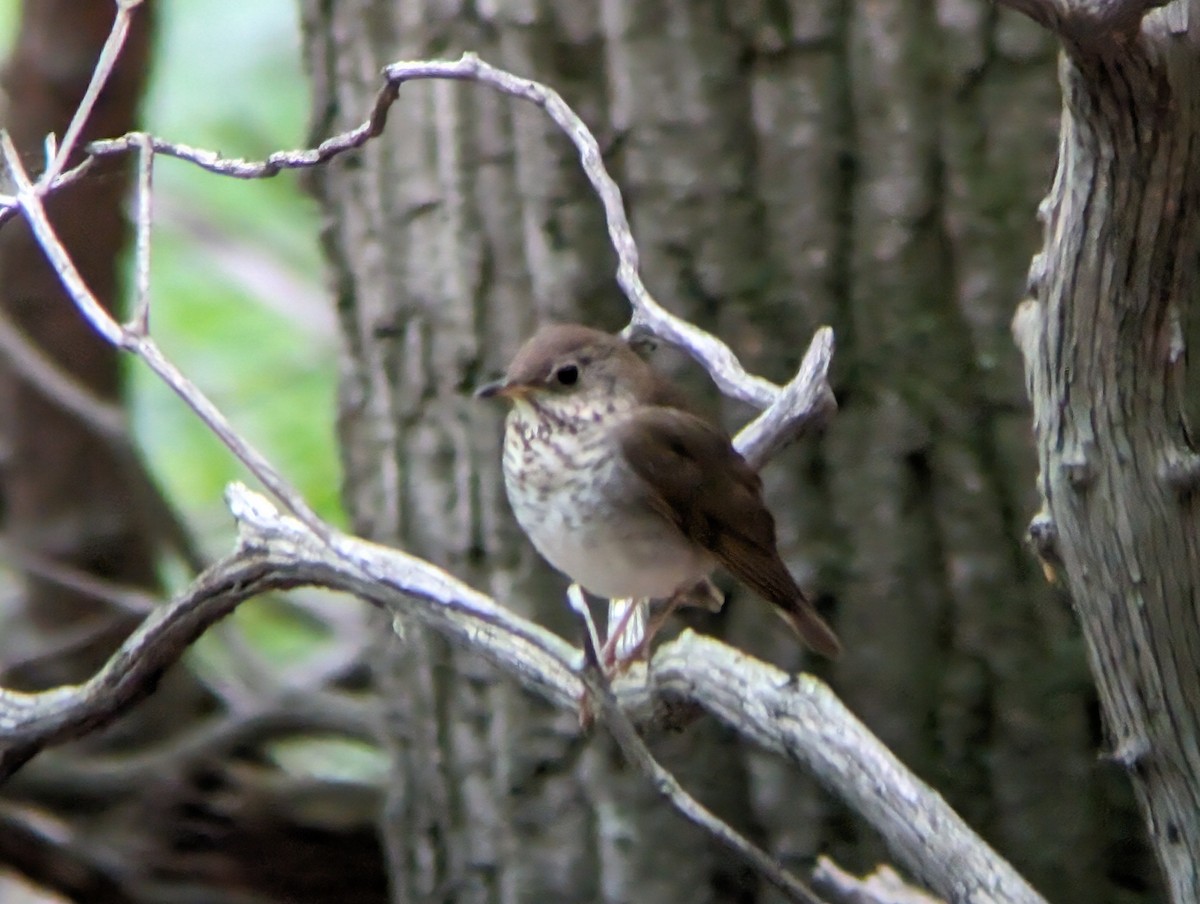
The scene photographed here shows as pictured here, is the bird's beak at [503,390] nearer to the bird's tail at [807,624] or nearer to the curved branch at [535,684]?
the curved branch at [535,684]

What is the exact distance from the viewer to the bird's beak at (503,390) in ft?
7.66

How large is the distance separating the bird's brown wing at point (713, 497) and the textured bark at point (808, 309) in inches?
16.3

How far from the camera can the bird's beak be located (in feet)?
7.66

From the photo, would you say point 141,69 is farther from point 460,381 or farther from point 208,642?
point 208,642

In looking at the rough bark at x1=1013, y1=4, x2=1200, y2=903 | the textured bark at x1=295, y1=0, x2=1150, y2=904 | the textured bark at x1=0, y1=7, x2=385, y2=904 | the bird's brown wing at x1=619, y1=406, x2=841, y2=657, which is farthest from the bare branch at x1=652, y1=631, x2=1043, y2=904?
the textured bark at x1=0, y1=7, x2=385, y2=904

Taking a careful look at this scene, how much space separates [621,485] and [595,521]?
8cm

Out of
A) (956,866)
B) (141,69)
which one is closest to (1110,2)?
(956,866)

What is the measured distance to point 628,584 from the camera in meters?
2.37

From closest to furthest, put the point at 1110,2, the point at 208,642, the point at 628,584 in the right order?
the point at 1110,2, the point at 628,584, the point at 208,642

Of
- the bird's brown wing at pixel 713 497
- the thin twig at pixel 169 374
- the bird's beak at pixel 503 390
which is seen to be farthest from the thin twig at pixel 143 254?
the bird's brown wing at pixel 713 497

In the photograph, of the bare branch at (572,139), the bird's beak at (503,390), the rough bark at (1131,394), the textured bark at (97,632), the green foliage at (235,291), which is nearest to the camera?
the rough bark at (1131,394)

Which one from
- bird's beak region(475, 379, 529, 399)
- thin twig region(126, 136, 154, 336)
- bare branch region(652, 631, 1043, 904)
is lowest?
bare branch region(652, 631, 1043, 904)

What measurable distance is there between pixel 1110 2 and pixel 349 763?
3.37 metres

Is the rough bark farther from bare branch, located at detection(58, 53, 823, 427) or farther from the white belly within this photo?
the white belly
